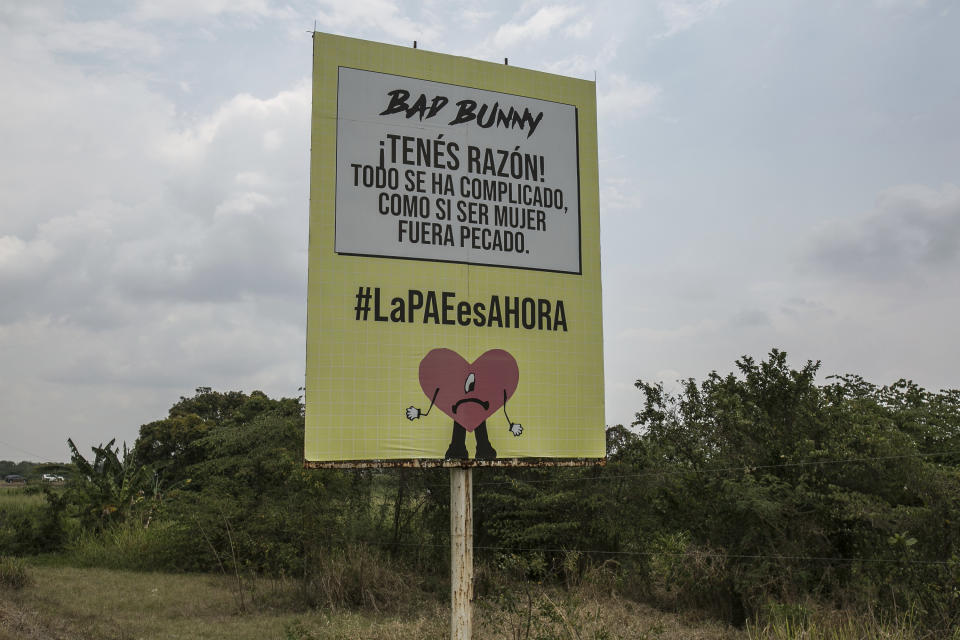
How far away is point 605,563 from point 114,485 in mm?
13671

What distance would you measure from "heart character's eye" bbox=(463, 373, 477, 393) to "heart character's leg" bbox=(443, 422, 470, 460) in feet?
1.11

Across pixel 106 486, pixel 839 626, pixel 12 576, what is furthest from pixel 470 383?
pixel 106 486

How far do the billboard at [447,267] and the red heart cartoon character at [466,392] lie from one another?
14 mm

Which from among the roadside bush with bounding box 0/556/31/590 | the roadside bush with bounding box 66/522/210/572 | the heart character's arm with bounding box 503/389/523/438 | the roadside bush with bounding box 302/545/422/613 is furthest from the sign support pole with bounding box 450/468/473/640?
the roadside bush with bounding box 66/522/210/572

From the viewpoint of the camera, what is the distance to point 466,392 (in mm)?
6859

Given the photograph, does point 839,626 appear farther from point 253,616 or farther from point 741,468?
point 253,616

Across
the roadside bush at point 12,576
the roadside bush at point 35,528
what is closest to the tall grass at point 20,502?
the roadside bush at point 35,528

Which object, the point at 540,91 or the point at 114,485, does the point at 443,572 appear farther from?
the point at 114,485

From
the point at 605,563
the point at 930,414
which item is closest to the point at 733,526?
the point at 605,563

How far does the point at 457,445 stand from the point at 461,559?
106 centimetres

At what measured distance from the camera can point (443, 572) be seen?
1330 centimetres

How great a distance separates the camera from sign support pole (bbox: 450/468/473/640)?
6645mm

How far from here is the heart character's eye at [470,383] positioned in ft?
22.5

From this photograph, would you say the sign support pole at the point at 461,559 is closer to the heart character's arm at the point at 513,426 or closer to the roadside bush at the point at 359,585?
the heart character's arm at the point at 513,426
